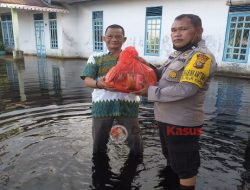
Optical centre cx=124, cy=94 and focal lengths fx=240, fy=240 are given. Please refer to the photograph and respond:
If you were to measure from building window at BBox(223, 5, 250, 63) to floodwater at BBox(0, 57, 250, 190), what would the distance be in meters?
4.76

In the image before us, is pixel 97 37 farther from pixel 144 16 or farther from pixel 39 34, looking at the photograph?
pixel 39 34

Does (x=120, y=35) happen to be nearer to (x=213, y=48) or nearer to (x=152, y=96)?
(x=152, y=96)

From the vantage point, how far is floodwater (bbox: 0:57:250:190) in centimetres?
275

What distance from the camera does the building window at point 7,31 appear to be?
65.1 ft

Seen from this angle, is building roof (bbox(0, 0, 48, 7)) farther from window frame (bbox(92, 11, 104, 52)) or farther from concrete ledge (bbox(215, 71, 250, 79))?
concrete ledge (bbox(215, 71, 250, 79))

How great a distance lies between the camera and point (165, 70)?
7.07 feet

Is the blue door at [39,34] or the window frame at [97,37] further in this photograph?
the blue door at [39,34]

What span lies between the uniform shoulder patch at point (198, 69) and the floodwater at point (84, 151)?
1409 mm

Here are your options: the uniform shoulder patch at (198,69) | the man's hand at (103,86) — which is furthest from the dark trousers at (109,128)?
the uniform shoulder patch at (198,69)

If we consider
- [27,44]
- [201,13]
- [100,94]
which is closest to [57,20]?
[27,44]

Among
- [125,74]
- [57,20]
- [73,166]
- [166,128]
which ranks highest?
[57,20]

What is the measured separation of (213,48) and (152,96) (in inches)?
383

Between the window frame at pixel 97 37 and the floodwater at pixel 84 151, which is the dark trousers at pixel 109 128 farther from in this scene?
the window frame at pixel 97 37

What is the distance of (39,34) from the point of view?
1831 cm
